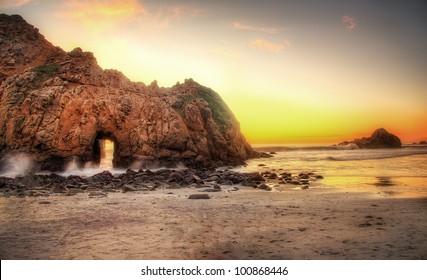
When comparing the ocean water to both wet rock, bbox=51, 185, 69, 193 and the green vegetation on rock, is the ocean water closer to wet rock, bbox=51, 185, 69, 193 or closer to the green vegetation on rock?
the green vegetation on rock

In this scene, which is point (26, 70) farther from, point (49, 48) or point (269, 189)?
point (269, 189)

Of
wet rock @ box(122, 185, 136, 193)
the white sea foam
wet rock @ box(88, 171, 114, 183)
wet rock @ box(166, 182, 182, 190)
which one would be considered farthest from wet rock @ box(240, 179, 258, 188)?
the white sea foam

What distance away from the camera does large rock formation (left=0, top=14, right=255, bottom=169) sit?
25594mm

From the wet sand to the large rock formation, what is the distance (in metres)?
14.1

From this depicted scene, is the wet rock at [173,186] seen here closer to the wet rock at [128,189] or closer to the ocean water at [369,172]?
the wet rock at [128,189]

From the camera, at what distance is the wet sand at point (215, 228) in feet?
20.6

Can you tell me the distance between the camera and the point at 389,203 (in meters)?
11.0

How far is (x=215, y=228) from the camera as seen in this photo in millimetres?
8109

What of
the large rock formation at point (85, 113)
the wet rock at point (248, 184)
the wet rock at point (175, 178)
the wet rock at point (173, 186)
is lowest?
the wet rock at point (173, 186)

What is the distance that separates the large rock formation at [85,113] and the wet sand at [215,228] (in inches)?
555

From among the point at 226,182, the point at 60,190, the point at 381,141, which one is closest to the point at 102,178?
the point at 60,190

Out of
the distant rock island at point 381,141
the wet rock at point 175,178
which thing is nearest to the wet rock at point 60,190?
the wet rock at point 175,178

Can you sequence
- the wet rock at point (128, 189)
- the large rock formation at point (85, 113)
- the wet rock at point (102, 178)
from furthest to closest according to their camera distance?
the large rock formation at point (85, 113) → the wet rock at point (102, 178) → the wet rock at point (128, 189)

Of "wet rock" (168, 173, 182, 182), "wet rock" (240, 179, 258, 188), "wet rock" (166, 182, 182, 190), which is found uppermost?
"wet rock" (168, 173, 182, 182)
